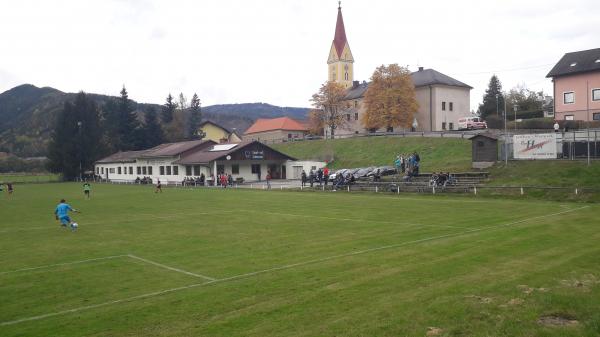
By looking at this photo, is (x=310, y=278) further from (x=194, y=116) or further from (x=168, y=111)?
(x=194, y=116)

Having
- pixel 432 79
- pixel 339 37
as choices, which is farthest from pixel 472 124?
pixel 339 37

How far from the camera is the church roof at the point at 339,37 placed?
4690 inches

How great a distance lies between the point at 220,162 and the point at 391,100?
28731 millimetres

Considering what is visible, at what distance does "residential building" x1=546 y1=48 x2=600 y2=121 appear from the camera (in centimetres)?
5378

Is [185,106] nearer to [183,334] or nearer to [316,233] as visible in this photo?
[316,233]

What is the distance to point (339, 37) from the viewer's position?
394 ft

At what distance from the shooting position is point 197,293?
33.6ft

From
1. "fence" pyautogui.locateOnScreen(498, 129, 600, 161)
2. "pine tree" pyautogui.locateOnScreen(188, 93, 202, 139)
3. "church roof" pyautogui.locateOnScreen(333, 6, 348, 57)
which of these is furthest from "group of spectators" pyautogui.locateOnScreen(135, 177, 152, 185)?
"church roof" pyautogui.locateOnScreen(333, 6, 348, 57)

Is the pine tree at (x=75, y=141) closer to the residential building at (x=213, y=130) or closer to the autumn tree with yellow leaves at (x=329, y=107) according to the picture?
the residential building at (x=213, y=130)

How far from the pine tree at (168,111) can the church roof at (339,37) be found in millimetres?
42431

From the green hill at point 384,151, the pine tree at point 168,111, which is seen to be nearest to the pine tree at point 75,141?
the pine tree at point 168,111

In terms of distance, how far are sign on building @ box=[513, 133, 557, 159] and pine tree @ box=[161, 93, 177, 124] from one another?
95.5 metres

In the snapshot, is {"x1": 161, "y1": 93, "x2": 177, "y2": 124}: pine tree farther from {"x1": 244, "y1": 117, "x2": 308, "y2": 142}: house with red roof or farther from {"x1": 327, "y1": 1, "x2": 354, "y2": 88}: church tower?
{"x1": 327, "y1": 1, "x2": 354, "y2": 88}: church tower

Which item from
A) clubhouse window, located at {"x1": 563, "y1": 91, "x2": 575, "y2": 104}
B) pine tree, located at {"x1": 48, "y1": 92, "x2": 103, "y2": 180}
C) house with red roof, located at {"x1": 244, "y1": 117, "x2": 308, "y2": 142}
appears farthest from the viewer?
house with red roof, located at {"x1": 244, "y1": 117, "x2": 308, "y2": 142}
